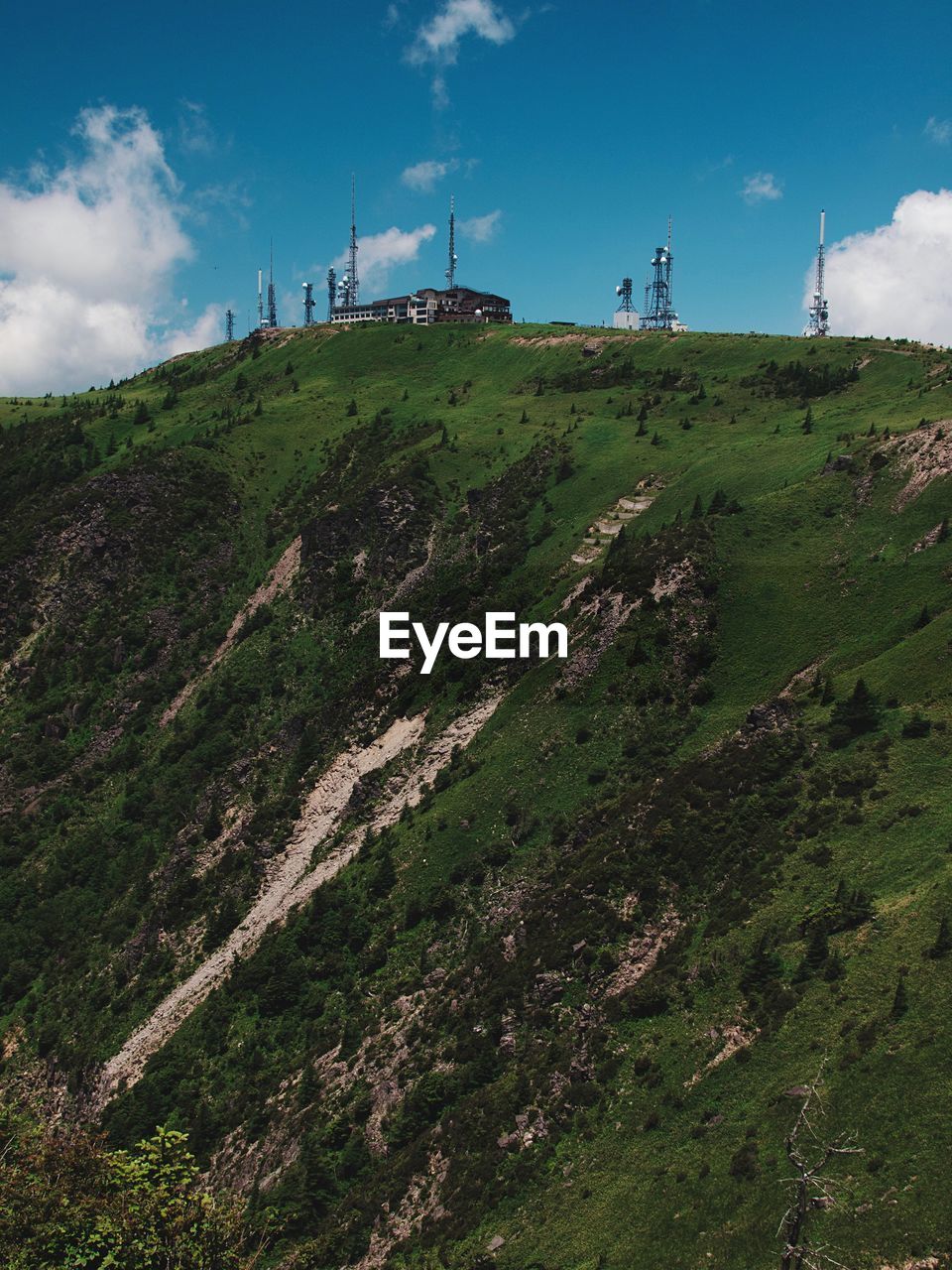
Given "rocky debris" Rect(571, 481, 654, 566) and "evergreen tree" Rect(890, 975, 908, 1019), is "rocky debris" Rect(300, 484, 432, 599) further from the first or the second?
"evergreen tree" Rect(890, 975, 908, 1019)

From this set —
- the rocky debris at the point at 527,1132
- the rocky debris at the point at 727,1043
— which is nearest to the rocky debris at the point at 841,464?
the rocky debris at the point at 727,1043

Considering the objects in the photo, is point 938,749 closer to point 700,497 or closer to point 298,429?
point 700,497

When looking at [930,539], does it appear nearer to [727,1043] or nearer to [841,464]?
[841,464]

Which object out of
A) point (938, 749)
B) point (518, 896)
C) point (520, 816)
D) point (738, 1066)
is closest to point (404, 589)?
point (520, 816)

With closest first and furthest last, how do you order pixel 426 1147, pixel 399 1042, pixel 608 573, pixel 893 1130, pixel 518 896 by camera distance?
pixel 893 1130, pixel 426 1147, pixel 399 1042, pixel 518 896, pixel 608 573
